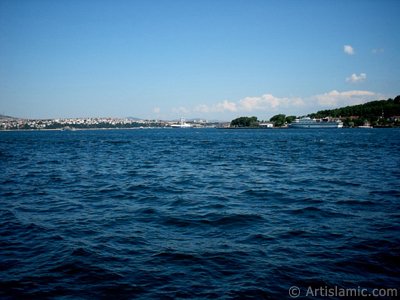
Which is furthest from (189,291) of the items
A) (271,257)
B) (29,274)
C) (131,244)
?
(29,274)

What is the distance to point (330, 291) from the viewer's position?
20.5 feet

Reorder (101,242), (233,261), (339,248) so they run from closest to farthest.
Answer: (233,261), (339,248), (101,242)

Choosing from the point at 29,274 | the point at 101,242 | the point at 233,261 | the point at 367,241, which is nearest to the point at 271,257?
the point at 233,261

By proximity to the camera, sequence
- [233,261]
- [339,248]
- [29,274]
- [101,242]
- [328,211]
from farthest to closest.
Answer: [328,211], [101,242], [339,248], [233,261], [29,274]

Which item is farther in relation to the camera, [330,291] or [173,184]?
[173,184]

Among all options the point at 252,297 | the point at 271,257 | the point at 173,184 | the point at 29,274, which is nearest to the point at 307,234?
the point at 271,257

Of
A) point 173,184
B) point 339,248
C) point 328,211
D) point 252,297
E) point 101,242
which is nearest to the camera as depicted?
point 252,297

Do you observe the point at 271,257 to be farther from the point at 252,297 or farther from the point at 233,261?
the point at 252,297

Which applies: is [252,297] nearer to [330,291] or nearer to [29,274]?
[330,291]

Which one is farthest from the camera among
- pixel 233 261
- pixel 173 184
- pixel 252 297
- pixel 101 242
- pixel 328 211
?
pixel 173 184

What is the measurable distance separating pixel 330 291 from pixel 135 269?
14.0 feet

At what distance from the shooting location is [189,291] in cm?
618

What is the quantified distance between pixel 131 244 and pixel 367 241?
22.2 feet

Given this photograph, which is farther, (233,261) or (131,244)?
(131,244)
